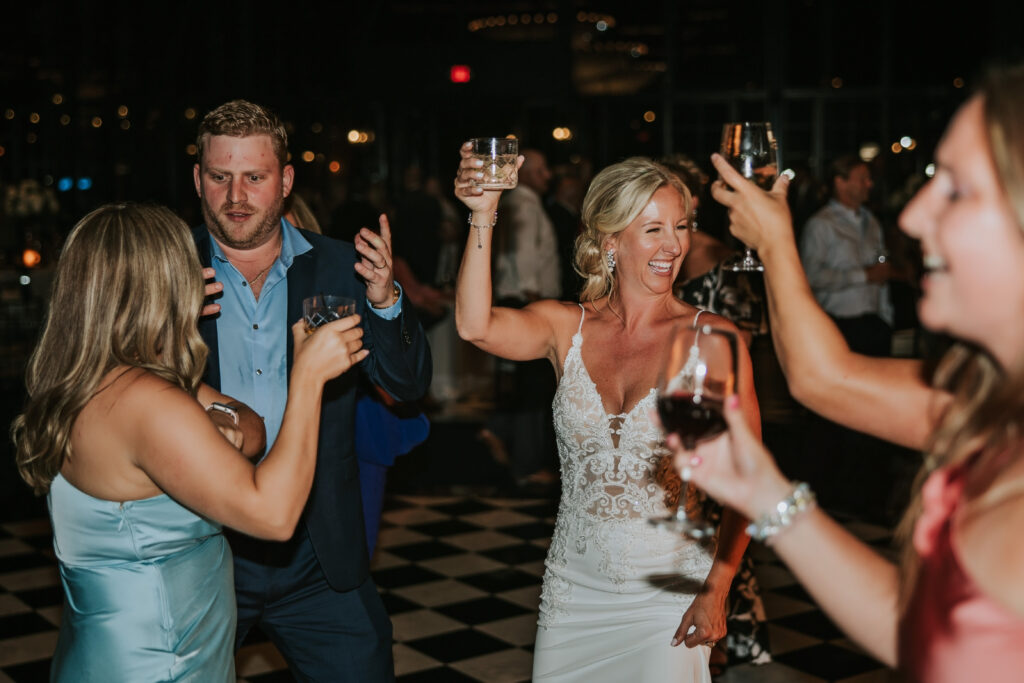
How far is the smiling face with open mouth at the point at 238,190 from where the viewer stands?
116 inches

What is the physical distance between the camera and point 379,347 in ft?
9.46

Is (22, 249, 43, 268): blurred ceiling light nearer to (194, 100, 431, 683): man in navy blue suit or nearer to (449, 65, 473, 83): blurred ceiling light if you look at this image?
(449, 65, 473, 83): blurred ceiling light

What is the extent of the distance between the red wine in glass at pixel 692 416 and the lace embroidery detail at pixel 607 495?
43.0 inches

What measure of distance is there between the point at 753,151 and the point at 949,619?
1211 millimetres

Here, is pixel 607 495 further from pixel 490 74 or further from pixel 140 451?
pixel 490 74

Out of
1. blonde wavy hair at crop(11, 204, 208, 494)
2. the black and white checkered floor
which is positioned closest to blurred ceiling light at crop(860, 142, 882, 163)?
the black and white checkered floor

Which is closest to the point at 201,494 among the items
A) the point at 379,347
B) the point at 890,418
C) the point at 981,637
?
the point at 379,347

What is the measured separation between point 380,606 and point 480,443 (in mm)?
4551

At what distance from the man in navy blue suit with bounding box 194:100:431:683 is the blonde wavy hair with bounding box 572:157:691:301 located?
0.49m

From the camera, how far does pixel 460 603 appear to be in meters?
4.91

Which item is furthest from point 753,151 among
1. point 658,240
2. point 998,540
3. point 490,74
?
point 490,74

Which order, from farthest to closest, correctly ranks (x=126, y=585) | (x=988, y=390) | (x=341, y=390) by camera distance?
(x=341, y=390), (x=126, y=585), (x=988, y=390)

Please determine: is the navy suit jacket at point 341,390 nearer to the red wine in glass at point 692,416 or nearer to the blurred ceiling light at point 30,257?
the red wine in glass at point 692,416

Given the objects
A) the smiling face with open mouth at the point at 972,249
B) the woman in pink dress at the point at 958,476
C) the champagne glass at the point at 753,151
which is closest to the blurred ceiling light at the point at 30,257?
the champagne glass at the point at 753,151
